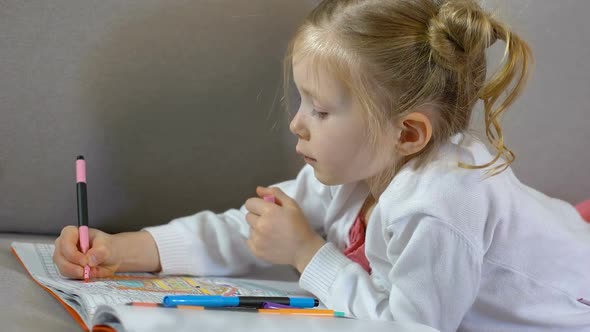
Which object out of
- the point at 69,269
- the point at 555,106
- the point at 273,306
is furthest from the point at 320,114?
the point at 555,106

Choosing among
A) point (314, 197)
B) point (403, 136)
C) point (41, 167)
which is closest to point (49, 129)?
point (41, 167)

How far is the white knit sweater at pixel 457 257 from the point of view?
2.84 ft

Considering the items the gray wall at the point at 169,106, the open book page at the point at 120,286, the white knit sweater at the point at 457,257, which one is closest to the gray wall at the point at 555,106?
the gray wall at the point at 169,106

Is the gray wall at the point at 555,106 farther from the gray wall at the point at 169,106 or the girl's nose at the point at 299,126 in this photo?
the girl's nose at the point at 299,126

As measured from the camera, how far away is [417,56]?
2.89ft

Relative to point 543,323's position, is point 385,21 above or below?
above

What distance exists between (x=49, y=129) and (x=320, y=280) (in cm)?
44

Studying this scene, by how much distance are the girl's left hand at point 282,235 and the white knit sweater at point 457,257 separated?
0.03 metres

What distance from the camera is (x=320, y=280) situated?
3.19 feet

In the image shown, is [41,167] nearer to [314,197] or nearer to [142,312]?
[314,197]

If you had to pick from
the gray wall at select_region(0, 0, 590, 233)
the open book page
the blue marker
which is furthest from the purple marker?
the gray wall at select_region(0, 0, 590, 233)

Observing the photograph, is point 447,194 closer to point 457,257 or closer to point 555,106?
point 457,257

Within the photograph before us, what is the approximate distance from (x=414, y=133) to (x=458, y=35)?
0.42 ft

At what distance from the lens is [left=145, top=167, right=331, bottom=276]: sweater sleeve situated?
3.49 feet
